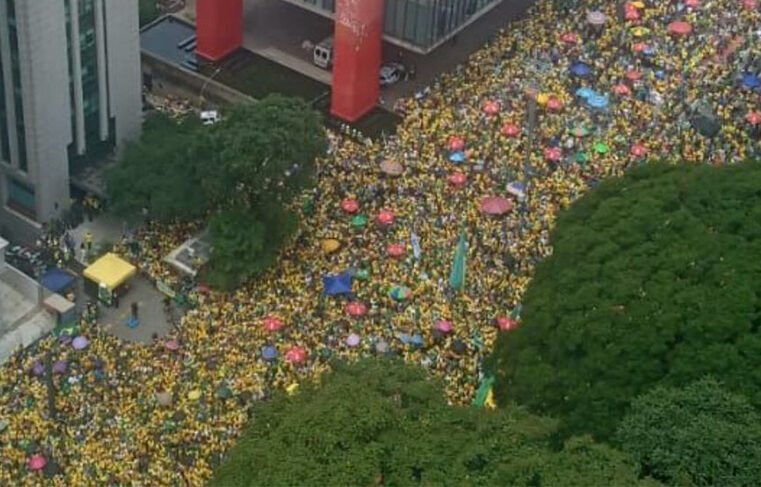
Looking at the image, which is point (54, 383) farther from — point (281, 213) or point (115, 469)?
point (281, 213)

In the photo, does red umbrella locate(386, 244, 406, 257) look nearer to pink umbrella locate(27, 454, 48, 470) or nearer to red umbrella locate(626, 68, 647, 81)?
pink umbrella locate(27, 454, 48, 470)

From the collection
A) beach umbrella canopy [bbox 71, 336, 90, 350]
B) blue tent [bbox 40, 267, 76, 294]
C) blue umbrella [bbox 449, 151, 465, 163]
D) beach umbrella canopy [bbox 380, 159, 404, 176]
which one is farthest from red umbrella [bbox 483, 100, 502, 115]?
beach umbrella canopy [bbox 71, 336, 90, 350]

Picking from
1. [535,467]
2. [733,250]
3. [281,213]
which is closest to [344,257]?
[281,213]

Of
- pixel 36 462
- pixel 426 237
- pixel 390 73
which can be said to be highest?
pixel 390 73

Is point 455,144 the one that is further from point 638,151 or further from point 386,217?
point 638,151

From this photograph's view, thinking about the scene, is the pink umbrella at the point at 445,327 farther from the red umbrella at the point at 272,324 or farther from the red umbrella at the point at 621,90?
the red umbrella at the point at 621,90

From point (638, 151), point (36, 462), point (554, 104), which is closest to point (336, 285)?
point (36, 462)

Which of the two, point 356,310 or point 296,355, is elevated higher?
point 356,310
